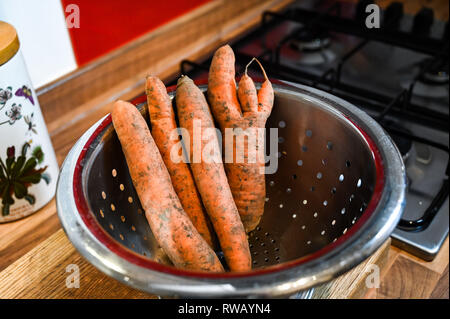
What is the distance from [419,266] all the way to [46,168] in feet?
1.95

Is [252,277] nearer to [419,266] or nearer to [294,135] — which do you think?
[294,135]

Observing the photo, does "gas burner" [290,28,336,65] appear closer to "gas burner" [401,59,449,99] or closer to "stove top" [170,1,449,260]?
"stove top" [170,1,449,260]

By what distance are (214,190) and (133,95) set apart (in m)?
0.53

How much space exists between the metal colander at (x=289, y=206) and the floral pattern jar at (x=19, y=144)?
0.16 metres

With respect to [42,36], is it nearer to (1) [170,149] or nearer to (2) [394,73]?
(1) [170,149]

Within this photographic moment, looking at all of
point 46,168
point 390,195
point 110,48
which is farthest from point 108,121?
point 110,48

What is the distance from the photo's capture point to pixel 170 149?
57 cm

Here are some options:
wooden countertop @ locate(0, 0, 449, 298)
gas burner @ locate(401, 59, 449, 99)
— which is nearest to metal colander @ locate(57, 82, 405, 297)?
wooden countertop @ locate(0, 0, 449, 298)

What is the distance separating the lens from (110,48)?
0.97 m

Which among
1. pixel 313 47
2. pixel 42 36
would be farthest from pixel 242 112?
pixel 313 47

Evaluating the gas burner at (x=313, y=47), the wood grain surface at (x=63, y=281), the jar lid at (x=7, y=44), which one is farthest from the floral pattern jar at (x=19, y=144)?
the gas burner at (x=313, y=47)

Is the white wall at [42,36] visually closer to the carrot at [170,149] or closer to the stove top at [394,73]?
the stove top at [394,73]

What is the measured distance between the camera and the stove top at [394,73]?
2.49 feet

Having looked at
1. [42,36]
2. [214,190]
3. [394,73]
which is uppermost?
[42,36]
